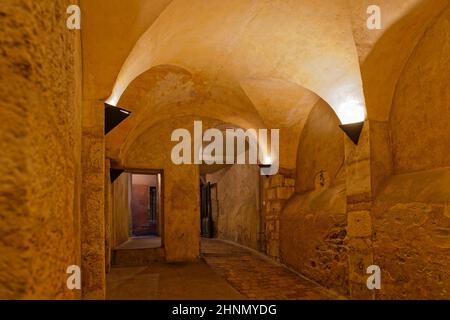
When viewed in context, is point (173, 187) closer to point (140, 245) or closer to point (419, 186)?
point (140, 245)

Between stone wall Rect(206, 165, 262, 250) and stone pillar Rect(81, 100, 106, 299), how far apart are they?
603 centimetres

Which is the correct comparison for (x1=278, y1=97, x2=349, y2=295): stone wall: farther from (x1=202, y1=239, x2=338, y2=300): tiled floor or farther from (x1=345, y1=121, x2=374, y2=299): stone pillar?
(x1=345, y1=121, x2=374, y2=299): stone pillar

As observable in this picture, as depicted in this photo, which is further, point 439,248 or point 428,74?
point 428,74

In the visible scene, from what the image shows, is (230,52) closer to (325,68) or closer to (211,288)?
(325,68)

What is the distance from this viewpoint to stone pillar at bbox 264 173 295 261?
6988 mm

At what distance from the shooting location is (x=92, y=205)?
10.3ft

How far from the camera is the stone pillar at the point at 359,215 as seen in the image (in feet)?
13.1

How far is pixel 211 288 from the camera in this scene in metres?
4.98

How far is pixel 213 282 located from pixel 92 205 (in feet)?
9.76

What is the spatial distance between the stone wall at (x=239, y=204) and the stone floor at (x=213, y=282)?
1.56m

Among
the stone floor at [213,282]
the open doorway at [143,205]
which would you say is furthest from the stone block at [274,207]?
the open doorway at [143,205]

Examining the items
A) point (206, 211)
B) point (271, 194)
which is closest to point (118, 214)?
point (271, 194)
